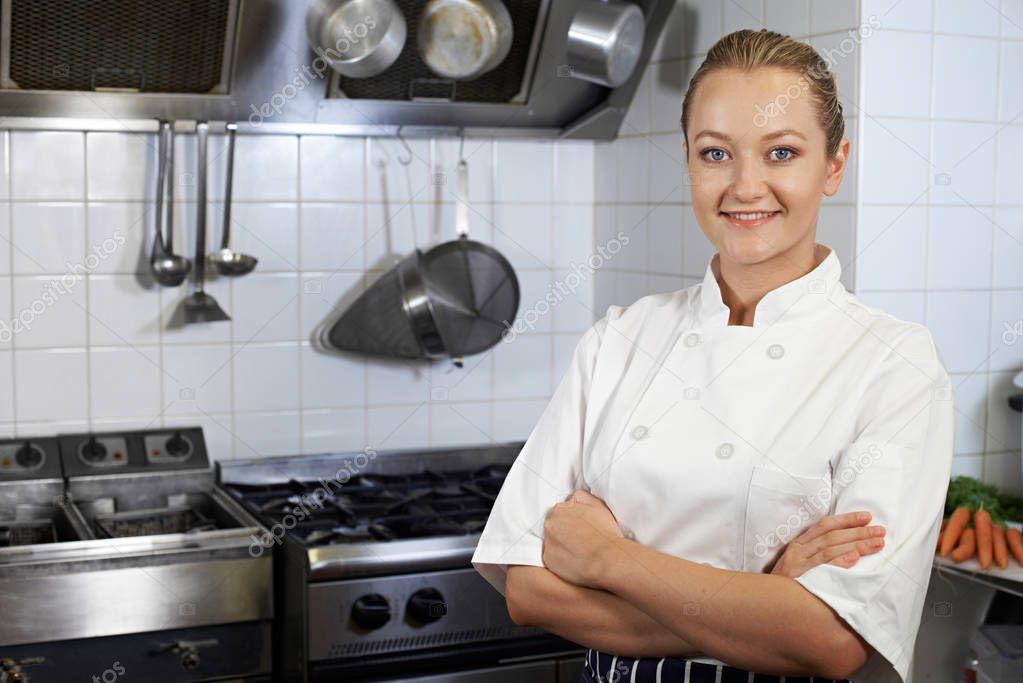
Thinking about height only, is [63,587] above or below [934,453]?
below

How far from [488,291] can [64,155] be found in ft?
2.63

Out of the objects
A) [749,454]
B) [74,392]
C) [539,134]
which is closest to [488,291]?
[539,134]

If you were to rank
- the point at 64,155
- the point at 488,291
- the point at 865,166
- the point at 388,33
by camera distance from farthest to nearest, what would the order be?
the point at 488,291 < the point at 64,155 < the point at 388,33 < the point at 865,166

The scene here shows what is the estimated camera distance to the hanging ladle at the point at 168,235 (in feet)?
6.64

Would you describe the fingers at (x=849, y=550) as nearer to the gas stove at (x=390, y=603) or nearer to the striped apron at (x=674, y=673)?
the striped apron at (x=674, y=673)

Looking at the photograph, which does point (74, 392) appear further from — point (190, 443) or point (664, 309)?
point (664, 309)

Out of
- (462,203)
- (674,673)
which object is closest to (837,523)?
(674,673)

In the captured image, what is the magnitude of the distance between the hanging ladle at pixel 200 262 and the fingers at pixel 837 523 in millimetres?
1385

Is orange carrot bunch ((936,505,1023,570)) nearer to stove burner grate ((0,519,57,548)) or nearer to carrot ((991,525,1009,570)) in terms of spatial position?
carrot ((991,525,1009,570))

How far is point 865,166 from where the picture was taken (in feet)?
5.36

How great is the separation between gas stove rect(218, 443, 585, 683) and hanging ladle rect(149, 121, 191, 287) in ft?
1.47

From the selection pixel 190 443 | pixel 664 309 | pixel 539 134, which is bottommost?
pixel 190 443

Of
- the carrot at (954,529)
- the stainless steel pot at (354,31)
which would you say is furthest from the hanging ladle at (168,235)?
the carrot at (954,529)

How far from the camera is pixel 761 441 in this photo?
1.00 metres
